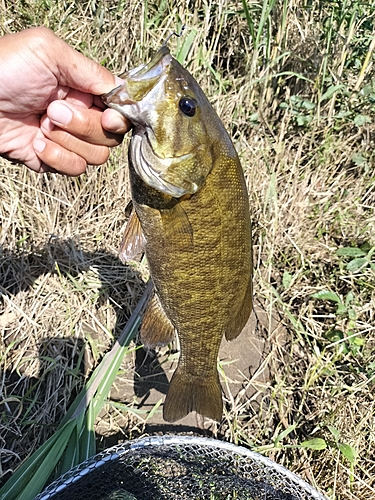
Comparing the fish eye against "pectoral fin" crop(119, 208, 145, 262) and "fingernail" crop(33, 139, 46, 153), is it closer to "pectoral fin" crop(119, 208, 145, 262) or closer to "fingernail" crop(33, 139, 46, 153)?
"pectoral fin" crop(119, 208, 145, 262)

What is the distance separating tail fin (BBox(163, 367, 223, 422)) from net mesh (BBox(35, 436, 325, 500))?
0.56 feet

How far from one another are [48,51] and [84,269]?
1.52 metres

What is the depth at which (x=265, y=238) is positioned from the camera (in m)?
2.91

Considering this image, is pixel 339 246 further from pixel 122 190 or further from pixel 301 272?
pixel 122 190

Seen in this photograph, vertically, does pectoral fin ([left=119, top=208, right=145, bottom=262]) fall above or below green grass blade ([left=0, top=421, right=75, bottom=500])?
above

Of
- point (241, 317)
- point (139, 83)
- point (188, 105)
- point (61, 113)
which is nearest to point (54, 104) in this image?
point (61, 113)

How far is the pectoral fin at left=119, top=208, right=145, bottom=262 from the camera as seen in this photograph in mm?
1521

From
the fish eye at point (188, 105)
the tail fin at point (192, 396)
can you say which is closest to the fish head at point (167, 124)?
the fish eye at point (188, 105)

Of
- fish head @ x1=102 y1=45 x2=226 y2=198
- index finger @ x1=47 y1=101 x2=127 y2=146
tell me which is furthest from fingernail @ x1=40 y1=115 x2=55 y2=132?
fish head @ x1=102 y1=45 x2=226 y2=198

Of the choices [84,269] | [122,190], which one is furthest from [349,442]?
[122,190]

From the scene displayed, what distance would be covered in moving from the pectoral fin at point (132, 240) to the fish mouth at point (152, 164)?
0.21m

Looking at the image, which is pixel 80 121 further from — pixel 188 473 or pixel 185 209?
pixel 188 473

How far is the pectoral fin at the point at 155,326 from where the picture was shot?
5.44 feet

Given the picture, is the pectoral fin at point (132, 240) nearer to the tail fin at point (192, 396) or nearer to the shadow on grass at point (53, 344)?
the tail fin at point (192, 396)
